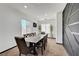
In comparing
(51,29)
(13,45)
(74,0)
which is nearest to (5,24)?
(13,45)

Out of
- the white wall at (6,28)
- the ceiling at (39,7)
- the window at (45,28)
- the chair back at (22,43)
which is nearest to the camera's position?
the chair back at (22,43)

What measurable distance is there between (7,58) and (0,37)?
2.87m

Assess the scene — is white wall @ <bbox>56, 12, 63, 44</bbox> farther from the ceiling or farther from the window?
the window

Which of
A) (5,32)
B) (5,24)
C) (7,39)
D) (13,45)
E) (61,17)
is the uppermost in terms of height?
(61,17)

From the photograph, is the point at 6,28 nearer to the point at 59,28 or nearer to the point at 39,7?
the point at 39,7

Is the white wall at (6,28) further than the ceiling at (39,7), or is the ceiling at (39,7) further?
the ceiling at (39,7)

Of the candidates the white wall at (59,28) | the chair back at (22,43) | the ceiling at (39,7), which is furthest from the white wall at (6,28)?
the white wall at (59,28)

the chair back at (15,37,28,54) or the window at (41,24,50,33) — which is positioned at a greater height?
the window at (41,24,50,33)

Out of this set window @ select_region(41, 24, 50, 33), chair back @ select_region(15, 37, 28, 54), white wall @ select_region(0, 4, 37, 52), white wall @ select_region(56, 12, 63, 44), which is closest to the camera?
chair back @ select_region(15, 37, 28, 54)

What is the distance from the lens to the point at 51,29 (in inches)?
378

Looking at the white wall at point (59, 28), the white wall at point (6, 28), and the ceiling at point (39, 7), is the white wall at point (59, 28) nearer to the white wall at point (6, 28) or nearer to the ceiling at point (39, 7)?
the ceiling at point (39, 7)

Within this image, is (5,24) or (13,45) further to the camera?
(13,45)

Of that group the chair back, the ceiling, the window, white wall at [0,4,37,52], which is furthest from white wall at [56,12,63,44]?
the window

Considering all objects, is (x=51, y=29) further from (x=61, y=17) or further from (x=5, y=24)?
(x=5, y=24)
